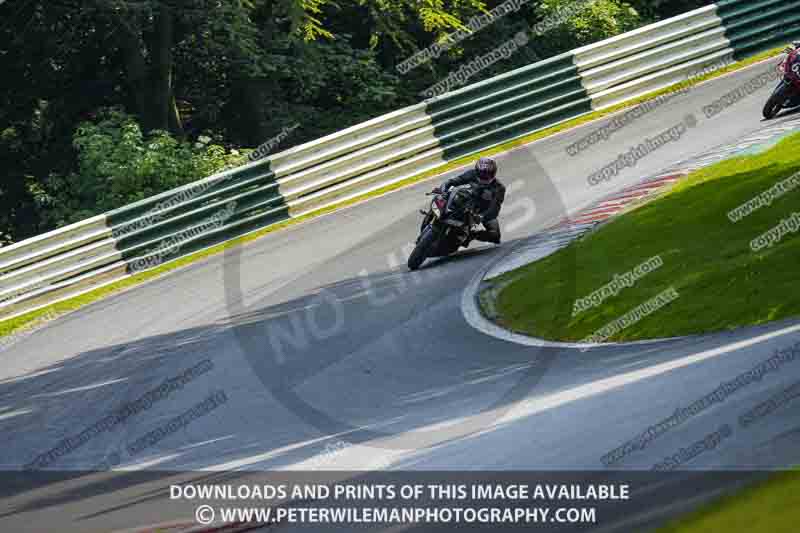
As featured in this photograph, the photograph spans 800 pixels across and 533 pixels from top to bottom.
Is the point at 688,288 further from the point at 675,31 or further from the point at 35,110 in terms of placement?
the point at 35,110

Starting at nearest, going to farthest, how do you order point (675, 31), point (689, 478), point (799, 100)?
point (689, 478)
point (799, 100)
point (675, 31)

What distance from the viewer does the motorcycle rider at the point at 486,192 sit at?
16.5 metres

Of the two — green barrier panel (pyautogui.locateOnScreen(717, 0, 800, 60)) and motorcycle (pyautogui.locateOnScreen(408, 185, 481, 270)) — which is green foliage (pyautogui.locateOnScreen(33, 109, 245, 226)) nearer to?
motorcycle (pyautogui.locateOnScreen(408, 185, 481, 270))

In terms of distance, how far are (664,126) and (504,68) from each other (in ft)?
28.2

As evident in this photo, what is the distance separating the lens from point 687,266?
12.7 m

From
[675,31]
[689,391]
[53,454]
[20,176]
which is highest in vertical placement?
[20,176]

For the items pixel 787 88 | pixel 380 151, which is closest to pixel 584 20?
pixel 380 151

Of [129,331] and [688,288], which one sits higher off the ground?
[129,331]

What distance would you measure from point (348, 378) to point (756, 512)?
7.05 meters

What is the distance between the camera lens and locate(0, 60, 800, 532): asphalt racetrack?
8289 millimetres

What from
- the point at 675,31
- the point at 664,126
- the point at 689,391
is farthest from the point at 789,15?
the point at 689,391

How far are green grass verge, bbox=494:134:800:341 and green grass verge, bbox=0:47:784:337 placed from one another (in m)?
6.72

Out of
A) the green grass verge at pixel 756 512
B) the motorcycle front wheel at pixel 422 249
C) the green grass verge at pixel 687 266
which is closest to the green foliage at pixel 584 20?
the green grass verge at pixel 687 266

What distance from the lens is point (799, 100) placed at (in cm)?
1972
